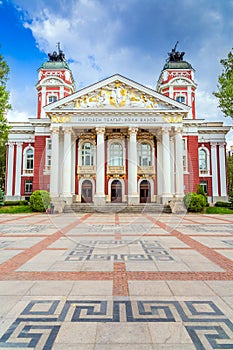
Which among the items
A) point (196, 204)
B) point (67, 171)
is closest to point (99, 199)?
point (67, 171)

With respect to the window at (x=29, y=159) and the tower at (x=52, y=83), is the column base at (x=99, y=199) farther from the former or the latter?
the tower at (x=52, y=83)

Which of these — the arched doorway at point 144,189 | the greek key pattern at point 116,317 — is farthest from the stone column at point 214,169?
the greek key pattern at point 116,317

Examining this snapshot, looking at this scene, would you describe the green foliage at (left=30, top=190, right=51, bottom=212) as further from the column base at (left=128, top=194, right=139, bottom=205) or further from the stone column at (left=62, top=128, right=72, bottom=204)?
the column base at (left=128, top=194, right=139, bottom=205)

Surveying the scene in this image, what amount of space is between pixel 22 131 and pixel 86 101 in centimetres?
1437

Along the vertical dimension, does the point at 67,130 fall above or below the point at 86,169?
above

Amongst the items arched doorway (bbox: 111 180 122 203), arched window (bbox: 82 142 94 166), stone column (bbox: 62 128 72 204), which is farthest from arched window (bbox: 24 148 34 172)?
arched doorway (bbox: 111 180 122 203)

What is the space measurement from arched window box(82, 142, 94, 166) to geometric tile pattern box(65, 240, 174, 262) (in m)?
28.1

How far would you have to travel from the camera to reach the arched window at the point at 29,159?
41.1 meters

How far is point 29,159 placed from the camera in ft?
136

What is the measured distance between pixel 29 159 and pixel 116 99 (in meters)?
17.9

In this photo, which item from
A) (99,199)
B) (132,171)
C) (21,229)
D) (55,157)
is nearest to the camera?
(21,229)

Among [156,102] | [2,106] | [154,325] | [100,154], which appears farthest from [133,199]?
[154,325]

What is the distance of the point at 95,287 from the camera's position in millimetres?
4938

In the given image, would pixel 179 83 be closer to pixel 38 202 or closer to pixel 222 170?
pixel 222 170
